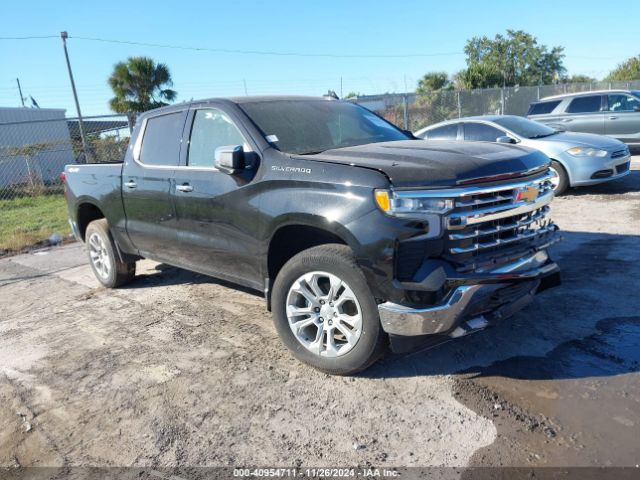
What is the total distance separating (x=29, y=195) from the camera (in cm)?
1617

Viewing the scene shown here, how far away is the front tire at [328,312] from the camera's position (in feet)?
10.8

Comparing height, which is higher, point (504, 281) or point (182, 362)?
point (504, 281)

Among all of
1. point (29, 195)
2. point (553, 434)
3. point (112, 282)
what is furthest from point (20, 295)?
point (29, 195)

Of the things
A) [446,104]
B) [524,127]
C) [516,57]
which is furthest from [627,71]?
[524,127]

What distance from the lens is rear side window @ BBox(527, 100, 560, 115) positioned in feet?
44.2

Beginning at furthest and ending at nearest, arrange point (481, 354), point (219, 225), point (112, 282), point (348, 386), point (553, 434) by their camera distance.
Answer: point (112, 282) < point (219, 225) < point (481, 354) < point (348, 386) < point (553, 434)

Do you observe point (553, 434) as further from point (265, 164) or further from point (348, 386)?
point (265, 164)

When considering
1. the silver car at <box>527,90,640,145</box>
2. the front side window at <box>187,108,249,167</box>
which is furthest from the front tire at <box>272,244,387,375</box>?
the silver car at <box>527,90,640,145</box>

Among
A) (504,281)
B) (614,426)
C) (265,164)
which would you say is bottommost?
(614,426)

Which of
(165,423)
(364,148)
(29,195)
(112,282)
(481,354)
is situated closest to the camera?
(165,423)

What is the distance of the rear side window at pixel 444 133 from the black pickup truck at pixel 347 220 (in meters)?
5.60

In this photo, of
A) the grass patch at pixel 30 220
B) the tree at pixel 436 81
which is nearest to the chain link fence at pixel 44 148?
the grass patch at pixel 30 220

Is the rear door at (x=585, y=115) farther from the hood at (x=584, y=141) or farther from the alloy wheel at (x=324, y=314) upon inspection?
the alloy wheel at (x=324, y=314)

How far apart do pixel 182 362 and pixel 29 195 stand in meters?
14.7
